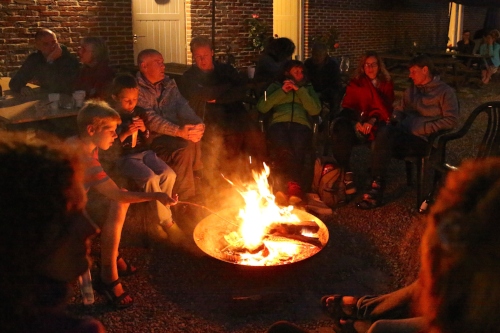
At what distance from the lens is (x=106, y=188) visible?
3307 mm

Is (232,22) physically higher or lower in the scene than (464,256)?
higher

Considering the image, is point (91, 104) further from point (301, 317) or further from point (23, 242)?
point (23, 242)

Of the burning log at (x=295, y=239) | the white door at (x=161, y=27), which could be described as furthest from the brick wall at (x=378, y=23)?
the burning log at (x=295, y=239)

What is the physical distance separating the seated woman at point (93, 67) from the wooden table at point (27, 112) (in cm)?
44

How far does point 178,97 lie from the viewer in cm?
488

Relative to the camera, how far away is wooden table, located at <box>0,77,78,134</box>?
4281 mm

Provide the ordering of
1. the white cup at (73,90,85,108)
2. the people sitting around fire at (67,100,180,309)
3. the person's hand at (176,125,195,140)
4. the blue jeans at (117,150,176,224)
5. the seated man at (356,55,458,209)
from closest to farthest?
the people sitting around fire at (67,100,180,309)
the blue jeans at (117,150,176,224)
the person's hand at (176,125,195,140)
the white cup at (73,90,85,108)
the seated man at (356,55,458,209)

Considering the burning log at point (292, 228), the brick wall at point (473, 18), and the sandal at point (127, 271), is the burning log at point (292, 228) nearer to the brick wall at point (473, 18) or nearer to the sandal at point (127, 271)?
the sandal at point (127, 271)

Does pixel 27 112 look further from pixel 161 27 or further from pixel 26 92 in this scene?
pixel 161 27

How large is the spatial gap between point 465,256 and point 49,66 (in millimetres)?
5901

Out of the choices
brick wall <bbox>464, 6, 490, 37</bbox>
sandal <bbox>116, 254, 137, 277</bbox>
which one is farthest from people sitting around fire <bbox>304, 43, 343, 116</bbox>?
brick wall <bbox>464, 6, 490, 37</bbox>

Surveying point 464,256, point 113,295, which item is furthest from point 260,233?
point 464,256

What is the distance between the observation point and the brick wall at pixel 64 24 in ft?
A: 25.1

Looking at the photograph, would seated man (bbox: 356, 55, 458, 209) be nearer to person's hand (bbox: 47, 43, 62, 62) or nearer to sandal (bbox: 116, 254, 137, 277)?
sandal (bbox: 116, 254, 137, 277)
